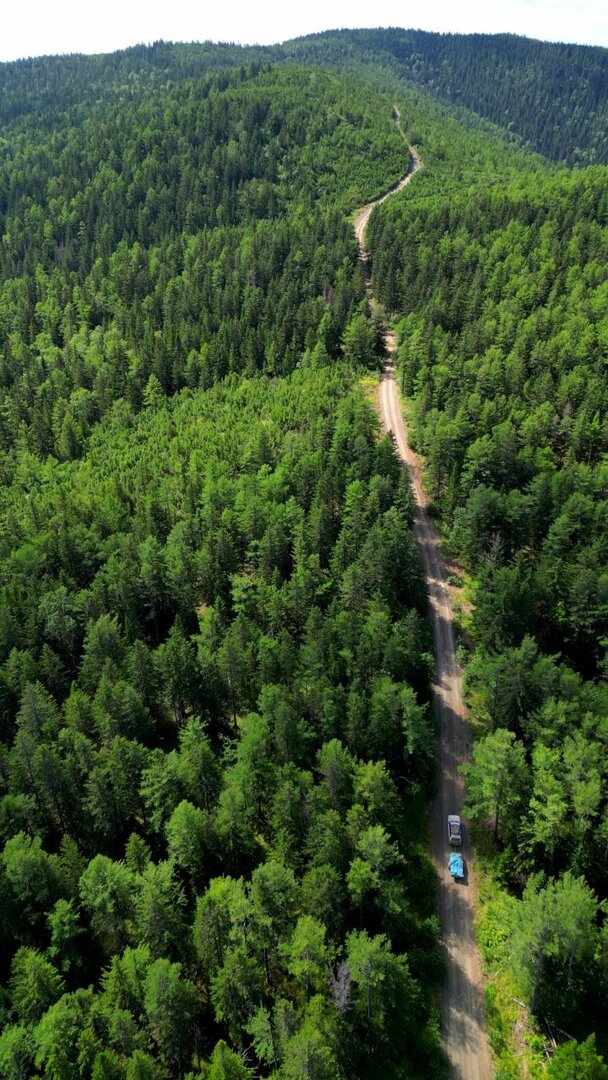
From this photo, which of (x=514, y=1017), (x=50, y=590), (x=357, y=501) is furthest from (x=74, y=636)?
(x=514, y=1017)

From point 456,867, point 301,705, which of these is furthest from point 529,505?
point 456,867

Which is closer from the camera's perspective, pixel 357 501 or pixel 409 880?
pixel 409 880

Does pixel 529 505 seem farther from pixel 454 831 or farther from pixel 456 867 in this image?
pixel 456 867

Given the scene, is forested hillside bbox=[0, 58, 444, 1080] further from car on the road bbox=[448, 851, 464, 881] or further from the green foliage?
the green foliage

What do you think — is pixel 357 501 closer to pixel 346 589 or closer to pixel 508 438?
pixel 346 589

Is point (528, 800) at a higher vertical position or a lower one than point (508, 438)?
lower

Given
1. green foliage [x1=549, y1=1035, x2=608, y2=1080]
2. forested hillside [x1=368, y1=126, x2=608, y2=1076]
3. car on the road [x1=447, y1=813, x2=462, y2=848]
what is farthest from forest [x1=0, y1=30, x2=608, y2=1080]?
car on the road [x1=447, y1=813, x2=462, y2=848]
